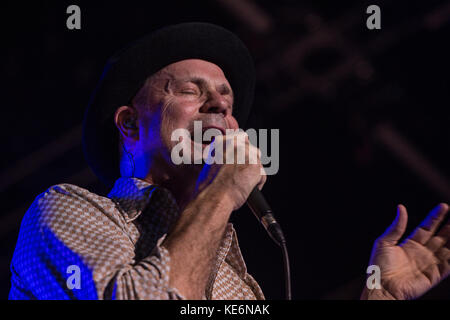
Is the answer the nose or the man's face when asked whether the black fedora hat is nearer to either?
the man's face

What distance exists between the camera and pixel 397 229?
74.7 inches

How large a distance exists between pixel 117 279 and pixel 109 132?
107 cm

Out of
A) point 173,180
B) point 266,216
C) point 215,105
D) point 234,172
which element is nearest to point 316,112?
point 215,105

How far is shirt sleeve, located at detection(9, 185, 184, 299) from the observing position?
123 cm

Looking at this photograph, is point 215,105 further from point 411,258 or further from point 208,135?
point 411,258

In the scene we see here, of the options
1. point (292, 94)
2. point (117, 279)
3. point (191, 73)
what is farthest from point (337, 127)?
point (117, 279)

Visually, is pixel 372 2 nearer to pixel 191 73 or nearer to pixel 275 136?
pixel 275 136

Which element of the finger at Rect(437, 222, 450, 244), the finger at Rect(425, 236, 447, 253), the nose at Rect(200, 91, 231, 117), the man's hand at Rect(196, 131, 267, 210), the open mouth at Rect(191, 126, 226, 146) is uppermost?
the nose at Rect(200, 91, 231, 117)

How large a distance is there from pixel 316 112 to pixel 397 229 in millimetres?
1147

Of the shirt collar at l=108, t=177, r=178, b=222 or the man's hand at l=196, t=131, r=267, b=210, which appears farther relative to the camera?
the shirt collar at l=108, t=177, r=178, b=222

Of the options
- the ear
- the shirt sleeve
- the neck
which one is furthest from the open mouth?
the shirt sleeve

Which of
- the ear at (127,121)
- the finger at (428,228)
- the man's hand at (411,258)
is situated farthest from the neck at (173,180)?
the finger at (428,228)

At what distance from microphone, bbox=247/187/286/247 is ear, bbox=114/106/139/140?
0.64m

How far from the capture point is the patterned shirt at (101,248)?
1241 mm
